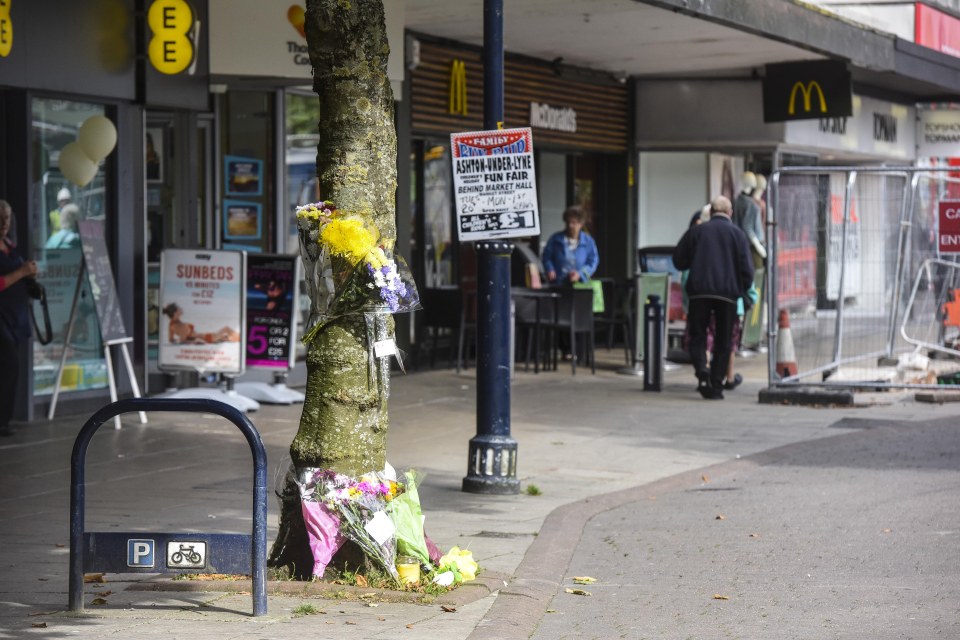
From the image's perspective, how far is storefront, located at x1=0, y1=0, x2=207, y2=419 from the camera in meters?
12.6

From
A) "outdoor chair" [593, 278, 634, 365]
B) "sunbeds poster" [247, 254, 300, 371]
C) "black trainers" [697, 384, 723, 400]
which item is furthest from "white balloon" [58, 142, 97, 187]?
"outdoor chair" [593, 278, 634, 365]

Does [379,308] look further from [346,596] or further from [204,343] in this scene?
[204,343]

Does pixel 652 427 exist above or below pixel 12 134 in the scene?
below

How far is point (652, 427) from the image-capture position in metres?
13.1

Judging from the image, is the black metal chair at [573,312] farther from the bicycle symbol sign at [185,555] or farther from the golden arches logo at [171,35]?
the bicycle symbol sign at [185,555]

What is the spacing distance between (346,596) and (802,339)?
10643mm

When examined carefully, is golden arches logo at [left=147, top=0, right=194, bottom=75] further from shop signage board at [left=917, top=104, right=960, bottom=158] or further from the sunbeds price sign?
shop signage board at [left=917, top=104, right=960, bottom=158]

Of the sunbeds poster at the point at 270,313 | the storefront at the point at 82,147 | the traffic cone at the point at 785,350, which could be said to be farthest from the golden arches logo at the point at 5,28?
the traffic cone at the point at 785,350

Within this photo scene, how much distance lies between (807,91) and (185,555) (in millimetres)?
15450

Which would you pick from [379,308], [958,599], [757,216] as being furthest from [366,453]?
[757,216]

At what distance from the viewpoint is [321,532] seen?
6.83 metres

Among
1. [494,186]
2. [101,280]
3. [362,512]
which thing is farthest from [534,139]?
[362,512]

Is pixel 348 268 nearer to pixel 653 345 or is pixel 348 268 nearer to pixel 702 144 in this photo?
pixel 653 345

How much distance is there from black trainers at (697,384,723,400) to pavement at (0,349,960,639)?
0.18 m
